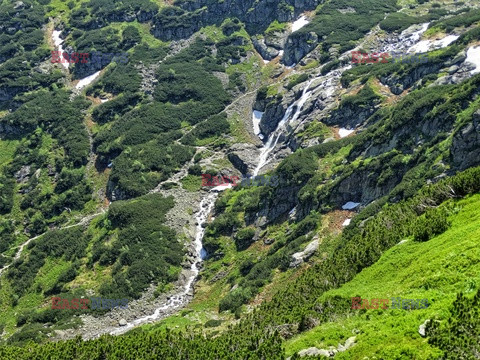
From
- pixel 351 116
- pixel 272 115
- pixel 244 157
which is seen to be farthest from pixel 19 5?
pixel 351 116

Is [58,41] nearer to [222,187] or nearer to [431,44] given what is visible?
[222,187]

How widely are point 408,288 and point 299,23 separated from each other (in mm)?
101832

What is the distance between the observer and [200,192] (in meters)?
66.1

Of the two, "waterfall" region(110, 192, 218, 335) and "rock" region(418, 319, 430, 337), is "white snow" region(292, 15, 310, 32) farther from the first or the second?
"rock" region(418, 319, 430, 337)

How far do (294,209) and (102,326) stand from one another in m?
23.4

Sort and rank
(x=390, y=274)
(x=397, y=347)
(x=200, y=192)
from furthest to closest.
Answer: (x=200, y=192) < (x=390, y=274) < (x=397, y=347)

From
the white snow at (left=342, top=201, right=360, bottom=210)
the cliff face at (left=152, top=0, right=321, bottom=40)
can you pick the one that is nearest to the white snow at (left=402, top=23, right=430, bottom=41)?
the cliff face at (left=152, top=0, right=321, bottom=40)

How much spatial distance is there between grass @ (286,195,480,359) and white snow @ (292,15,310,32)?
93.3m

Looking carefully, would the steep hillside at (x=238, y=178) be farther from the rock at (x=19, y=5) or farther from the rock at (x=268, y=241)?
the rock at (x=19, y=5)

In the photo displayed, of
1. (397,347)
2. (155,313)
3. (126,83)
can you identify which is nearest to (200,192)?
Answer: (155,313)

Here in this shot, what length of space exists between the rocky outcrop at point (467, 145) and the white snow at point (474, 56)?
22.9 m

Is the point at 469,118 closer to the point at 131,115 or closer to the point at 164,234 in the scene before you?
the point at 164,234

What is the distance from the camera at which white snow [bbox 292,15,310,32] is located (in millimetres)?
106312

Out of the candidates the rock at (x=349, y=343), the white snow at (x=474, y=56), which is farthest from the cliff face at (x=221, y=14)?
the rock at (x=349, y=343)
